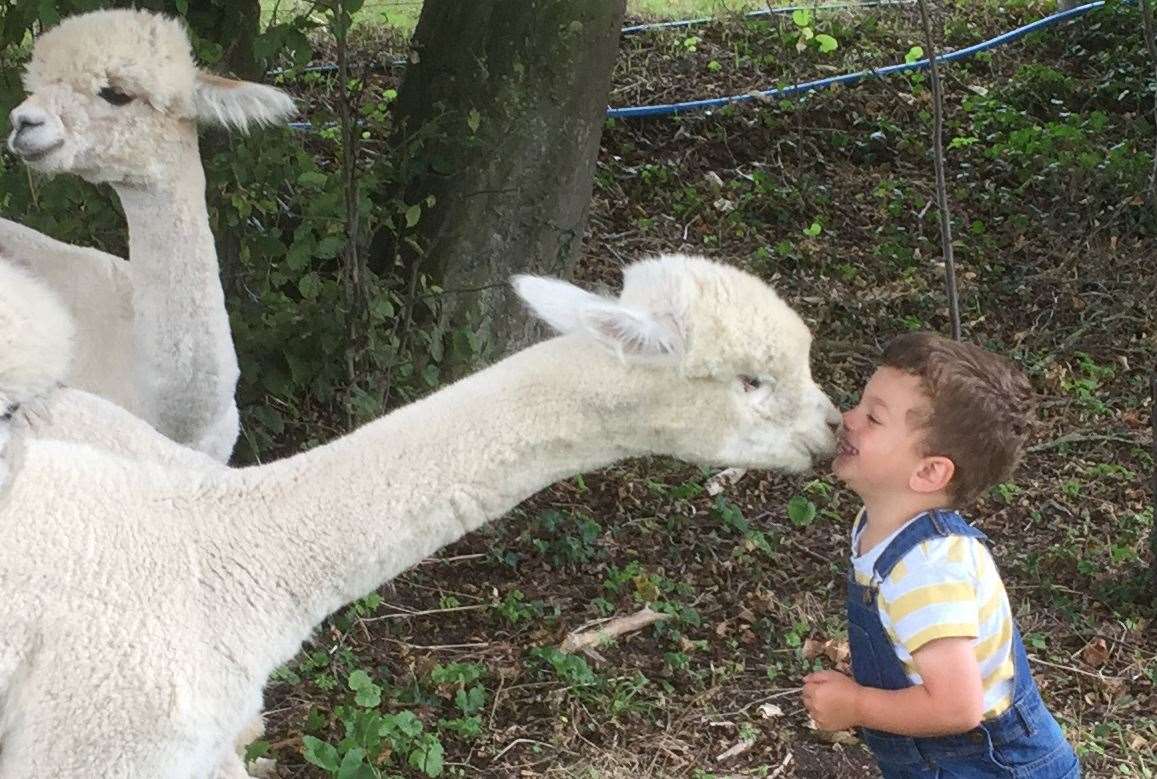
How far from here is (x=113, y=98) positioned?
335cm

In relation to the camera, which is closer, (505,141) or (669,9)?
(505,141)

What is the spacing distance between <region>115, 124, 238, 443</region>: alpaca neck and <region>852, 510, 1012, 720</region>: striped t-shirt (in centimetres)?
179

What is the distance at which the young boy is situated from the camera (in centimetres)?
260

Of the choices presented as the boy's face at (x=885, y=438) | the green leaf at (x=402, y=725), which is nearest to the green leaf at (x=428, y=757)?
the green leaf at (x=402, y=725)

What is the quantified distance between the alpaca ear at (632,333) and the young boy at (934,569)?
504 millimetres

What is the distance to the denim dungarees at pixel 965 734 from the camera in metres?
2.69

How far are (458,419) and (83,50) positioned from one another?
1568 mm

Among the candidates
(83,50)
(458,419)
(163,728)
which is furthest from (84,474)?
(83,50)

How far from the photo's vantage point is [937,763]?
2.75 meters

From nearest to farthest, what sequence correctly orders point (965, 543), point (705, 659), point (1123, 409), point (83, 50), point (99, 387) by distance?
point (965, 543) < point (83, 50) < point (99, 387) < point (705, 659) < point (1123, 409)

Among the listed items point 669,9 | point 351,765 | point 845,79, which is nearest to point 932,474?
point 351,765

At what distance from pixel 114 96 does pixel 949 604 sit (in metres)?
2.32

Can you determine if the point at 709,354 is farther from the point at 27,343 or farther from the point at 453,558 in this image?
the point at 453,558

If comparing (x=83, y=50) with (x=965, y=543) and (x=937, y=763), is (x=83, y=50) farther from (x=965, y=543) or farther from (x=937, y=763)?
(x=937, y=763)
